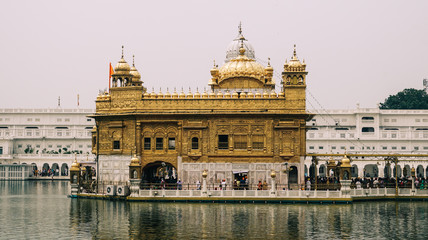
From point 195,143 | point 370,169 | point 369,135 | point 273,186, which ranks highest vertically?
point 369,135

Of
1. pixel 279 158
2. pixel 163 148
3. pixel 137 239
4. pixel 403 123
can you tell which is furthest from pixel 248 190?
pixel 403 123

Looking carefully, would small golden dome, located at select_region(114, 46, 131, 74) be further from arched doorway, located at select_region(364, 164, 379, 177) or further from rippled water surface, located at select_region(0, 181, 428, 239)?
arched doorway, located at select_region(364, 164, 379, 177)

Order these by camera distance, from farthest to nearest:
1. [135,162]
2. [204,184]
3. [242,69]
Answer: [242,69], [135,162], [204,184]

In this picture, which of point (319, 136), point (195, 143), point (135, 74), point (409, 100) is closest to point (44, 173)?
point (319, 136)

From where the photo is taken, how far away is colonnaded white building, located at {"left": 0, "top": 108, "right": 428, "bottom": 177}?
312 feet

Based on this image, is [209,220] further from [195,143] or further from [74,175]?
[74,175]

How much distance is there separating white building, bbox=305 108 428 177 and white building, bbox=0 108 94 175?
33.8 m

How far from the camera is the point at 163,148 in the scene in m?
46.9

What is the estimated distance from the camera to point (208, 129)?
4653cm

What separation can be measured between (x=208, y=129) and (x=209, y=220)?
534 inches

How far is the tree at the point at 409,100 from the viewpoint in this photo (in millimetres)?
121000

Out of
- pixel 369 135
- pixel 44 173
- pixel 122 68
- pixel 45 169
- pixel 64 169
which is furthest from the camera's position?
pixel 64 169

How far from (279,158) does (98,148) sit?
12.8 meters

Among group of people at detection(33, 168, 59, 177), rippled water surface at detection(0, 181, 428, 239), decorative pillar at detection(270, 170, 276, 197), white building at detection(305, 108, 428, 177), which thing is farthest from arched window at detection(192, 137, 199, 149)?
group of people at detection(33, 168, 59, 177)
